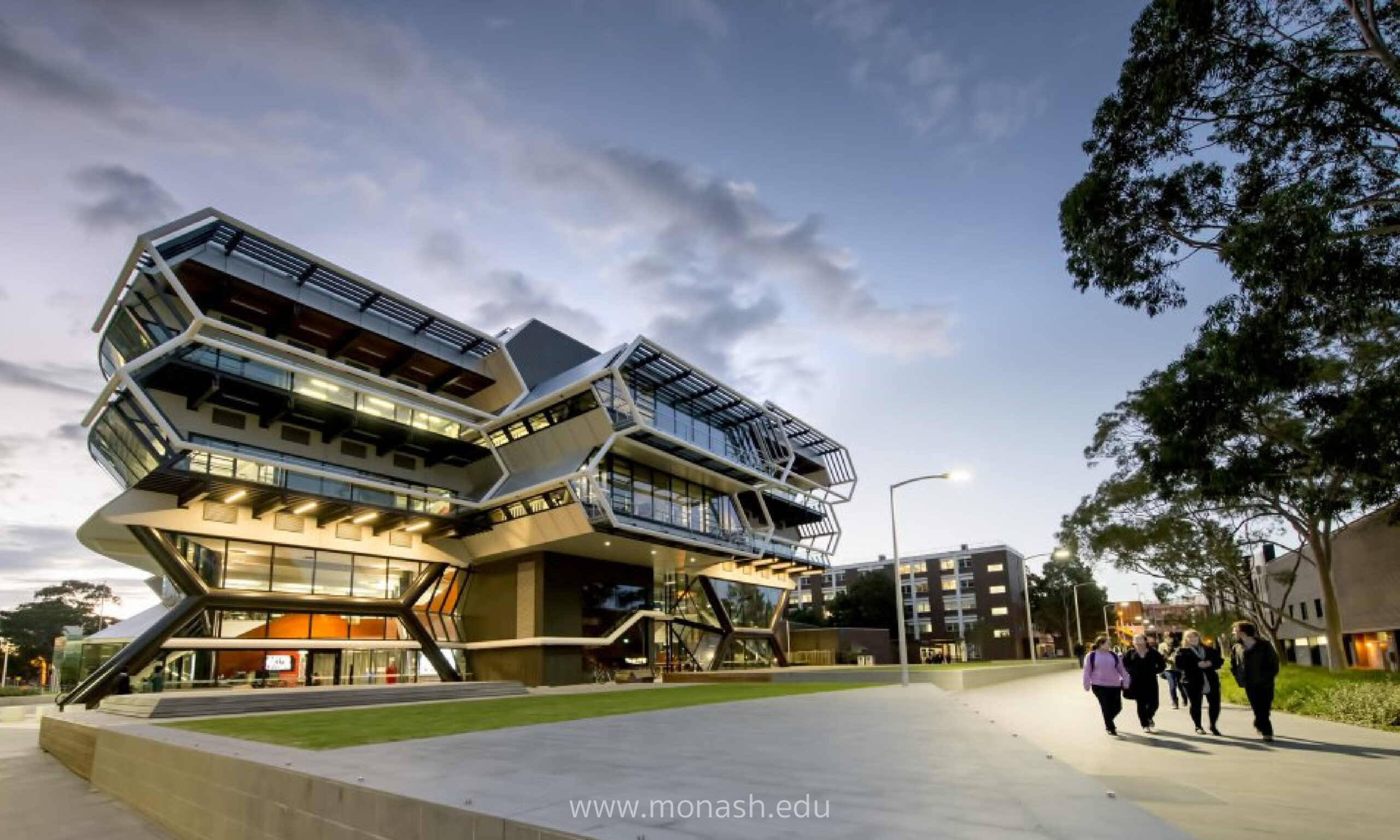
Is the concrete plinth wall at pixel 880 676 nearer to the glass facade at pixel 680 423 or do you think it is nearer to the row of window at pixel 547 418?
the glass facade at pixel 680 423

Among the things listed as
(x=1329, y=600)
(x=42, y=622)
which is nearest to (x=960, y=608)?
(x=1329, y=600)

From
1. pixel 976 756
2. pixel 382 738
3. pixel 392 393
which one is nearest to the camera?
pixel 976 756

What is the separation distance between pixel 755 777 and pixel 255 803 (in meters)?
5.88

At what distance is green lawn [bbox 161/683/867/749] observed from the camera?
40.5ft

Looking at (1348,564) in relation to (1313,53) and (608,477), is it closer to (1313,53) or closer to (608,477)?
(1313,53)

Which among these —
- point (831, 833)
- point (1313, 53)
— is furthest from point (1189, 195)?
point (831, 833)

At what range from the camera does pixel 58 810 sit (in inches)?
539

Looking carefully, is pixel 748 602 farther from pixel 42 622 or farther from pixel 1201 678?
pixel 42 622

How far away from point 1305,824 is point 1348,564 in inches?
1465

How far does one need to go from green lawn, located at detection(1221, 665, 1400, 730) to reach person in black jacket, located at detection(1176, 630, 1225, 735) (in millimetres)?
3360

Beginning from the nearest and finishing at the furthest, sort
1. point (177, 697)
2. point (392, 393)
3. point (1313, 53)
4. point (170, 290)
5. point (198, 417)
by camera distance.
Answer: point (1313, 53) → point (177, 697) → point (170, 290) → point (198, 417) → point (392, 393)

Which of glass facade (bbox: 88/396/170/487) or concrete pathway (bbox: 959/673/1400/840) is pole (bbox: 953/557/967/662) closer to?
concrete pathway (bbox: 959/673/1400/840)

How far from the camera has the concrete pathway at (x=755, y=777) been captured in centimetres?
530

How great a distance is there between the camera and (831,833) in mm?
5086
